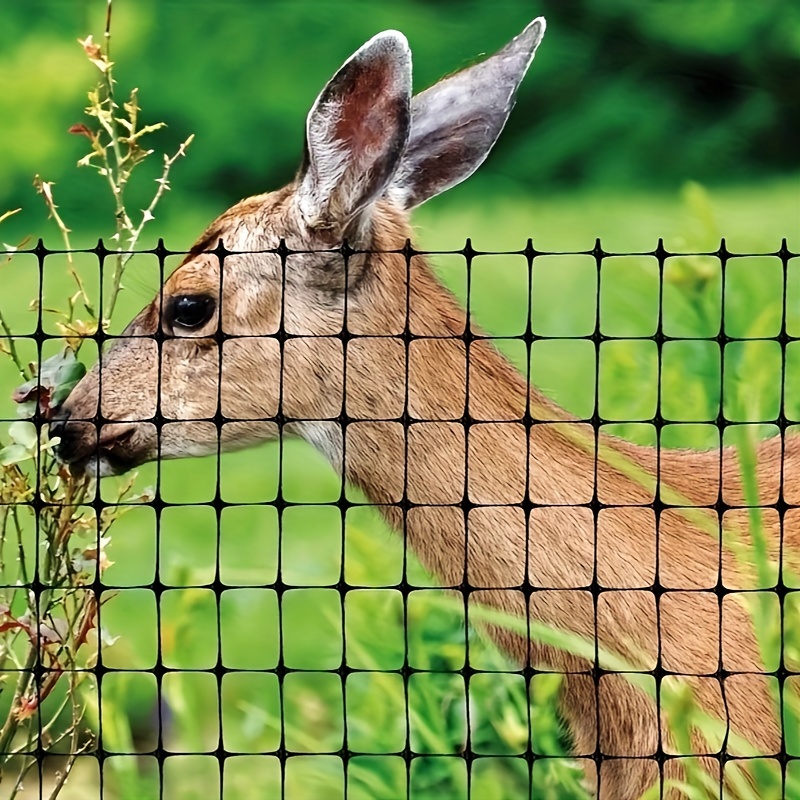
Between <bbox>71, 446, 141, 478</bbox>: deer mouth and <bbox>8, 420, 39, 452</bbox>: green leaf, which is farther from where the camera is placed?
<bbox>71, 446, 141, 478</bbox>: deer mouth

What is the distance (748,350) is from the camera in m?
2.68

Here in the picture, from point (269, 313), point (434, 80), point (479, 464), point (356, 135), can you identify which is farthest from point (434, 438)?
point (434, 80)

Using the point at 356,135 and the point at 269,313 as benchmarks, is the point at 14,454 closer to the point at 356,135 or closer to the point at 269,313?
the point at 269,313

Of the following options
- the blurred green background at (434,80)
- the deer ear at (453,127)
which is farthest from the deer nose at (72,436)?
the blurred green background at (434,80)

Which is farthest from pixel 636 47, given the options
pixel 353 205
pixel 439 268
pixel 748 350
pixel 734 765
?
pixel 734 765

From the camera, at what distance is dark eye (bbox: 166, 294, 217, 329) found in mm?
2020

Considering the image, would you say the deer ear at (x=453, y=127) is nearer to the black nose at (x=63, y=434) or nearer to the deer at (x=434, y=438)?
the deer at (x=434, y=438)

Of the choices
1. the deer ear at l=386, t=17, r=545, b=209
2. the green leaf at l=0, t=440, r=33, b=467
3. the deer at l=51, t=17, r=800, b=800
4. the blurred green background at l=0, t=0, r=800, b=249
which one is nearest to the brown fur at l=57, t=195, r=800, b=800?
the deer at l=51, t=17, r=800, b=800

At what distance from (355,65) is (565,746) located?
0.87 m

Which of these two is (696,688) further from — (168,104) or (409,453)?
(168,104)

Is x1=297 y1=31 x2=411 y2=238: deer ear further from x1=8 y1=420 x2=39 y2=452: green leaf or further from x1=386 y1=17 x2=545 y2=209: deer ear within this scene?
x1=8 y1=420 x2=39 y2=452: green leaf

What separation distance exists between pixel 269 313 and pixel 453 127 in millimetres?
339

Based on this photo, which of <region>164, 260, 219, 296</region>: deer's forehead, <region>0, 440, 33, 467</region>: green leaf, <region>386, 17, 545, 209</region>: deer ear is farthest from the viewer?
<region>386, 17, 545, 209</region>: deer ear

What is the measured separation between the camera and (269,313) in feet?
6.59
